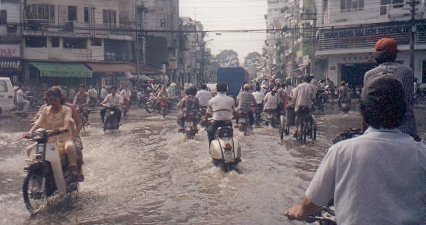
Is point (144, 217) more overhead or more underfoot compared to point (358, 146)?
more underfoot

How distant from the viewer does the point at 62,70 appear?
3922cm

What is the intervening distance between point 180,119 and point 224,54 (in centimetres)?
14934

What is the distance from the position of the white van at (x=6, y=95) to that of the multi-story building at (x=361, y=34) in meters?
23.3

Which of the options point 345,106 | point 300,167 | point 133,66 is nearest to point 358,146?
point 300,167

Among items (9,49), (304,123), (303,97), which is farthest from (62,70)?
(303,97)

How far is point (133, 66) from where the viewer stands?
1791 inches

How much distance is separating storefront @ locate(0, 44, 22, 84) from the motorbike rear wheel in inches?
1336

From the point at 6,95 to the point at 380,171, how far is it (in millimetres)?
20837

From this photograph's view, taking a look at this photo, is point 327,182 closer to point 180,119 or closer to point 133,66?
point 180,119

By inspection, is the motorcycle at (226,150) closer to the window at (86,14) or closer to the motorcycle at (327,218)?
the motorcycle at (327,218)

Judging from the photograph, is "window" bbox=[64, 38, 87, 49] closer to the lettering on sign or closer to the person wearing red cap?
the lettering on sign

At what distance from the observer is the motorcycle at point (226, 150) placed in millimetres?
8508

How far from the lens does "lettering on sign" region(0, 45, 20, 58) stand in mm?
37656

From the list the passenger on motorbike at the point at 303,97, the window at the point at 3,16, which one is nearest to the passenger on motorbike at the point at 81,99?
the passenger on motorbike at the point at 303,97
